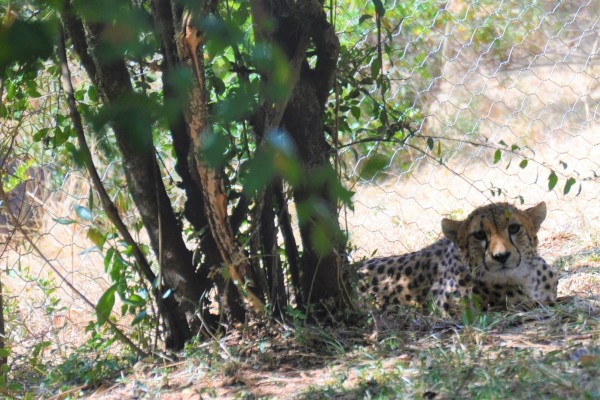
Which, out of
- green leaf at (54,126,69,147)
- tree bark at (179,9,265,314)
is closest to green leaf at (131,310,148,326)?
tree bark at (179,9,265,314)

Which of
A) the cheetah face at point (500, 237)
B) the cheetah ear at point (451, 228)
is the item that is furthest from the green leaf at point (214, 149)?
the cheetah ear at point (451, 228)

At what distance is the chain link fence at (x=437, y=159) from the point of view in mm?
4340

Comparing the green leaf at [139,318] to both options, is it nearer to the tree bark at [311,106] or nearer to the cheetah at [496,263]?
the tree bark at [311,106]

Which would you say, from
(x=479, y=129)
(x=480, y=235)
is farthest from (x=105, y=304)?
(x=479, y=129)

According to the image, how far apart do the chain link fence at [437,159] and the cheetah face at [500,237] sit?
23.2 inches

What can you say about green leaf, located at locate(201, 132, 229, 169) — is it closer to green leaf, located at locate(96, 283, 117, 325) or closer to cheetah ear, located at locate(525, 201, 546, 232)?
green leaf, located at locate(96, 283, 117, 325)

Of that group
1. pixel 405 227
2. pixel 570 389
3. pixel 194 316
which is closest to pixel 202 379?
pixel 194 316

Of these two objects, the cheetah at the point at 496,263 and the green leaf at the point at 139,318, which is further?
the cheetah at the point at 496,263

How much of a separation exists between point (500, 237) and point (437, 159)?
29.2 inches

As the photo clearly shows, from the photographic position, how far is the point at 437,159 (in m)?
3.98

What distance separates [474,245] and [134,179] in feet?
4.42

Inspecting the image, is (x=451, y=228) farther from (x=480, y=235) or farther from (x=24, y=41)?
(x=24, y=41)

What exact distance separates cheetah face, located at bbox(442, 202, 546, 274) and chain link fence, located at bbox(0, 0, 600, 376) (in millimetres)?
589

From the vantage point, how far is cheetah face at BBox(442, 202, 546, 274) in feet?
10.9
